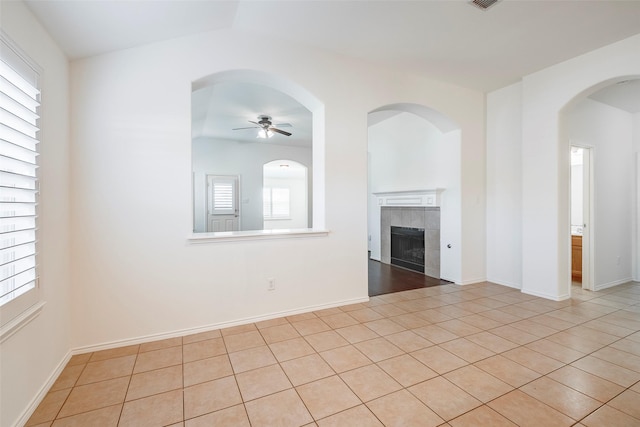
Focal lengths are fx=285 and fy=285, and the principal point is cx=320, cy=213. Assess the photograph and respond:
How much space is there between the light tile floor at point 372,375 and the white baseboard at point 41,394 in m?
0.03

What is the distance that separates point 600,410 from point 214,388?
2.41 metres

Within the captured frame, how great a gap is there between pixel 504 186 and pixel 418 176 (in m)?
1.36

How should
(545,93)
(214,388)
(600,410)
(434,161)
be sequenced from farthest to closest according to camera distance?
(434,161) < (545,93) < (214,388) < (600,410)

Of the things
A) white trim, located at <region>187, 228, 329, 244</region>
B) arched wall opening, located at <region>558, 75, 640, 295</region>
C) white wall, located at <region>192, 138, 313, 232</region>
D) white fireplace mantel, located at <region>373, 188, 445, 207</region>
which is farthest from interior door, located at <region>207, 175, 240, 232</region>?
arched wall opening, located at <region>558, 75, 640, 295</region>

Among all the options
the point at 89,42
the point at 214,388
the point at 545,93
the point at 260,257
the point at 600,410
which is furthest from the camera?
the point at 545,93

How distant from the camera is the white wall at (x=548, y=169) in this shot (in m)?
3.50

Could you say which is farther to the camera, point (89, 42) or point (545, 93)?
point (545, 93)

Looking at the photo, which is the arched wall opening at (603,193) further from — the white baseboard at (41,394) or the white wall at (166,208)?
the white baseboard at (41,394)

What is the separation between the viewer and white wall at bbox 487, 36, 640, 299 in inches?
138

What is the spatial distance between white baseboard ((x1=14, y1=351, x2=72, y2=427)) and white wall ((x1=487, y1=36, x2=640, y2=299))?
5101 mm

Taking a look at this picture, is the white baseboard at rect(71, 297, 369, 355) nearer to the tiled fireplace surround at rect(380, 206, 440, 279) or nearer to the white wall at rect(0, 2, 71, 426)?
the white wall at rect(0, 2, 71, 426)

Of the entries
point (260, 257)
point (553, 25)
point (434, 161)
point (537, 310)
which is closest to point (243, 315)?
point (260, 257)

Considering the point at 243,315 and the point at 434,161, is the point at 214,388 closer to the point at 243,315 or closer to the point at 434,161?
the point at 243,315

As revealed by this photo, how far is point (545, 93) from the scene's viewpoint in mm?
3744
